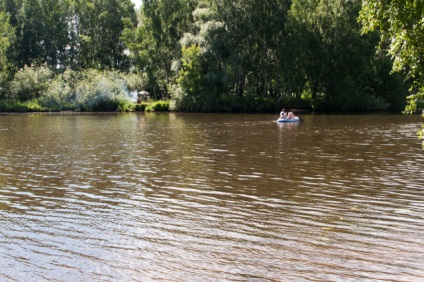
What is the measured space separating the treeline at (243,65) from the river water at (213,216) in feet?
135

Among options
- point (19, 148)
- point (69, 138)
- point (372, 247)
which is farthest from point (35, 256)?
point (69, 138)

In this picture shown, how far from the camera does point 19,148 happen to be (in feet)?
85.6

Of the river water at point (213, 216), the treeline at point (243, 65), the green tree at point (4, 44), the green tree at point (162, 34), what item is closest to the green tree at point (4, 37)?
the green tree at point (4, 44)

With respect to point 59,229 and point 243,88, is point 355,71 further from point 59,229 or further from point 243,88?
point 59,229

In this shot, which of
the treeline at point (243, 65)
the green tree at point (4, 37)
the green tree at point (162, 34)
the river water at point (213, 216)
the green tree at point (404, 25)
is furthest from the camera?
the green tree at point (4, 37)

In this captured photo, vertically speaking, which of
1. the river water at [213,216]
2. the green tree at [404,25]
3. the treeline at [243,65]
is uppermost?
the treeline at [243,65]

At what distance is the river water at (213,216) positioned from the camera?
312 inches

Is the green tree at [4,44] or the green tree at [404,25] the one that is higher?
the green tree at [4,44]

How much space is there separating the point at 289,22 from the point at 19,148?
44.9 metres

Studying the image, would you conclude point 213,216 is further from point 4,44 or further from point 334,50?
point 4,44

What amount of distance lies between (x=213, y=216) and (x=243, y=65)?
54.8 m

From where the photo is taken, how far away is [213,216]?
37.0 feet

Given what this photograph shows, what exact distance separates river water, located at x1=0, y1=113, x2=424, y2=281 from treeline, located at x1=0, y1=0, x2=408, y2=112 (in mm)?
41172

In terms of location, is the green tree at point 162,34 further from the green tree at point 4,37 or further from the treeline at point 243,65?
the green tree at point 4,37
